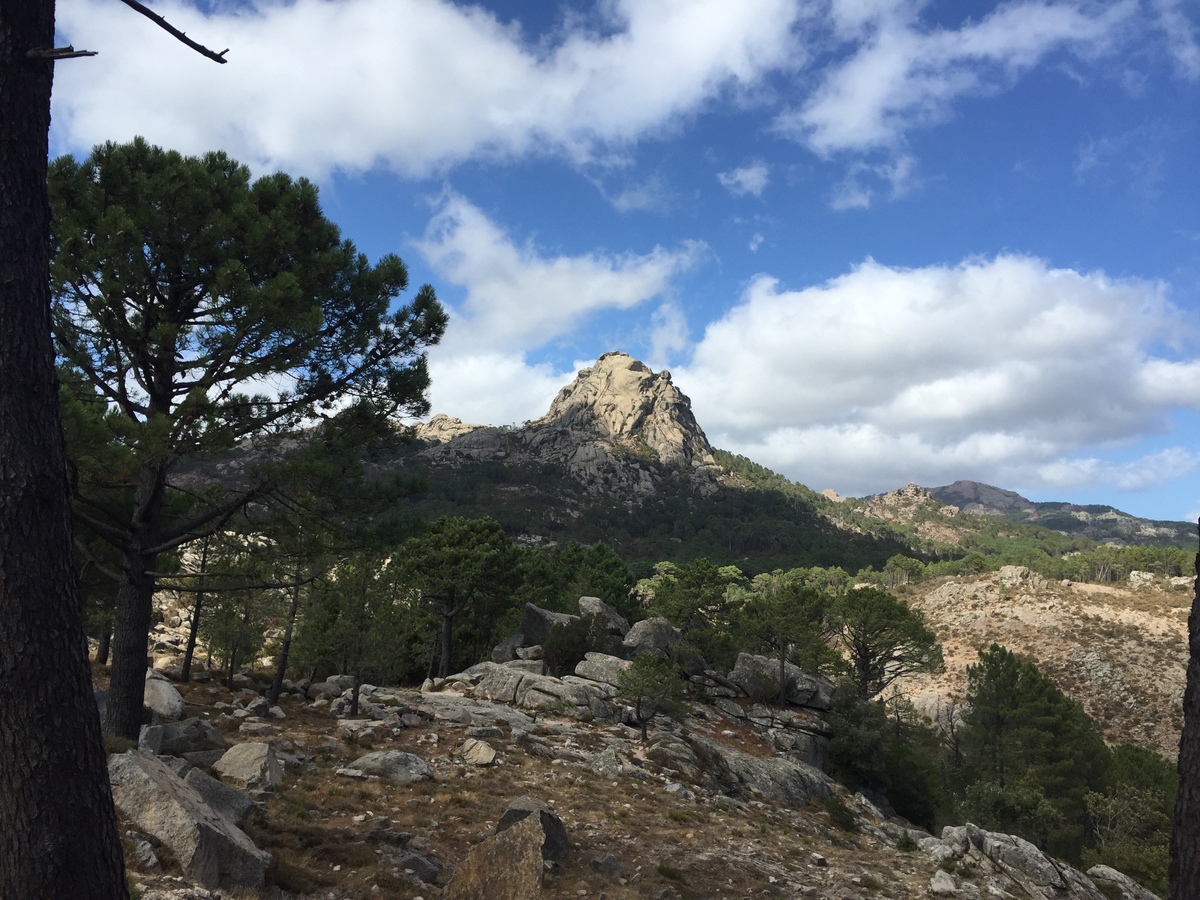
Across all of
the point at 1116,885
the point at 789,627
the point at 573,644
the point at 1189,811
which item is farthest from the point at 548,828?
the point at 789,627

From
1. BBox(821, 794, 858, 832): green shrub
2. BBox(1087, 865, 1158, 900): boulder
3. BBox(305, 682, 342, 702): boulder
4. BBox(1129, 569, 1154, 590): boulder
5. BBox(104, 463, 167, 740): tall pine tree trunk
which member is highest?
BBox(1129, 569, 1154, 590): boulder

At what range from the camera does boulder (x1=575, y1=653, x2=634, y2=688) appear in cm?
2962

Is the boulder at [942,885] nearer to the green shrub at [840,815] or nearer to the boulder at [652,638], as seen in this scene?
the green shrub at [840,815]

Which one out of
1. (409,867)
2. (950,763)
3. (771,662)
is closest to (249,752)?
(409,867)

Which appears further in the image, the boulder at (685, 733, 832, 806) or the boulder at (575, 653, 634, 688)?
the boulder at (575, 653, 634, 688)

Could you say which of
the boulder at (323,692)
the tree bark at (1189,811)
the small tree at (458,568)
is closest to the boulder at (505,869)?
the tree bark at (1189,811)

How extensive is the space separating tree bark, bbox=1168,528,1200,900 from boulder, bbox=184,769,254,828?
400 inches

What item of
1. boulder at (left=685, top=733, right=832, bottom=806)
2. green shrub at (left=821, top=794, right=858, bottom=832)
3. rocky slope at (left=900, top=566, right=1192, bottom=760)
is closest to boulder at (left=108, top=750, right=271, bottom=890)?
boulder at (left=685, top=733, right=832, bottom=806)

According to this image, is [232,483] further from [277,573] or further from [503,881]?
[503,881]

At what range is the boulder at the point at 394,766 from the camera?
14188mm

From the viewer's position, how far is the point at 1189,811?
165 inches

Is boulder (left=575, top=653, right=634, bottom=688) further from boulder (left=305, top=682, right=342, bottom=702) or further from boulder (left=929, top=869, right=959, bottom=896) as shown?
boulder (left=929, top=869, right=959, bottom=896)

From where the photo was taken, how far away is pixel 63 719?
375cm

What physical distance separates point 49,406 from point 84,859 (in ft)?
8.60
